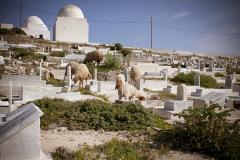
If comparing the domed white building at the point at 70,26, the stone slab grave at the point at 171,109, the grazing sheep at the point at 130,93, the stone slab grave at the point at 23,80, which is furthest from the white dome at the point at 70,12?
the stone slab grave at the point at 171,109

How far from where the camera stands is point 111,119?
8.54 m

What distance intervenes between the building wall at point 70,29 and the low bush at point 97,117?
55.5 meters

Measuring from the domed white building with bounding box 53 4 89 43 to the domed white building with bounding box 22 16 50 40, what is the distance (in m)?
4.50

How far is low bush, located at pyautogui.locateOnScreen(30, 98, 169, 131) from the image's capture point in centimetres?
833

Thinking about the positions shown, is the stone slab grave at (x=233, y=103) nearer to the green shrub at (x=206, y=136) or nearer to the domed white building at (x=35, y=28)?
the green shrub at (x=206, y=136)

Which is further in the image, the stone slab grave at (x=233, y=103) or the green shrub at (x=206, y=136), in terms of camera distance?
the stone slab grave at (x=233, y=103)

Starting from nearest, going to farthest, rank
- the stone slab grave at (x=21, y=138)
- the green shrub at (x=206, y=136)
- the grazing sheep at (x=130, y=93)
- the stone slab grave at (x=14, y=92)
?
1. the stone slab grave at (x=21, y=138)
2. the green shrub at (x=206, y=136)
3. the stone slab grave at (x=14, y=92)
4. the grazing sheep at (x=130, y=93)

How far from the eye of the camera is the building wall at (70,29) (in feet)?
207

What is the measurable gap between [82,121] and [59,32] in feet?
188

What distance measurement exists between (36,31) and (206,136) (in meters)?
65.0

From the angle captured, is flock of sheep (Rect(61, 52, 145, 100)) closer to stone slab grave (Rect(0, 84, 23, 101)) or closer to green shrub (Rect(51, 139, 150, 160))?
stone slab grave (Rect(0, 84, 23, 101))

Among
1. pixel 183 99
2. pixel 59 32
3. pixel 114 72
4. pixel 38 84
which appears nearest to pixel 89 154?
pixel 183 99

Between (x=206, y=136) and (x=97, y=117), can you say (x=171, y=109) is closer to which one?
(x=97, y=117)

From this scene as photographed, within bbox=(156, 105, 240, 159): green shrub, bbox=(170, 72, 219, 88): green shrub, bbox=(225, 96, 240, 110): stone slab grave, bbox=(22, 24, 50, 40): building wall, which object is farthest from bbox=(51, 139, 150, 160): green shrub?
bbox=(22, 24, 50, 40): building wall
